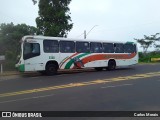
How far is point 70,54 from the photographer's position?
27656mm

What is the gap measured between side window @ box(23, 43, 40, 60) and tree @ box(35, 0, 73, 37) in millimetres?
11444

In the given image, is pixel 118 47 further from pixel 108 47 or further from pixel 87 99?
pixel 87 99

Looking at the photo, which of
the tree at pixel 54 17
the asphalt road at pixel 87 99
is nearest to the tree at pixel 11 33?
the tree at pixel 54 17

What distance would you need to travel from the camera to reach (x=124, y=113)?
10.3 m

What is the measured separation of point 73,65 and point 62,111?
56.6 ft

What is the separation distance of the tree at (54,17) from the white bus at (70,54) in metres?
7.61

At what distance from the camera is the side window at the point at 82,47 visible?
28530 mm

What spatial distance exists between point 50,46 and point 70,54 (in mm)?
2191

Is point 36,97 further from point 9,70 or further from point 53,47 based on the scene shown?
point 9,70

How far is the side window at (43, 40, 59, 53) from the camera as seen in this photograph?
84.5 feet

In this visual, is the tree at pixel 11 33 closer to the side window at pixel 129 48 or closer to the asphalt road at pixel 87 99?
the side window at pixel 129 48

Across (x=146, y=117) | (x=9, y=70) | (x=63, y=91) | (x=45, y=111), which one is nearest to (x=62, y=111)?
(x=45, y=111)

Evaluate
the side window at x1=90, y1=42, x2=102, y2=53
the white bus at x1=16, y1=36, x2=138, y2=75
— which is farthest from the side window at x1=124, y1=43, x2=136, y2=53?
the side window at x1=90, y1=42, x2=102, y2=53

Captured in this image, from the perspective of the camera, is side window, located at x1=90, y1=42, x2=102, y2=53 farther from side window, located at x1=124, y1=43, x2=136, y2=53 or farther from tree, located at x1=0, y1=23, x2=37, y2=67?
tree, located at x1=0, y1=23, x2=37, y2=67
